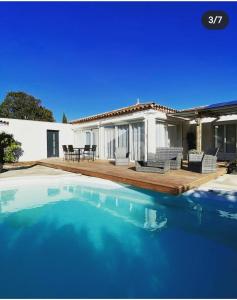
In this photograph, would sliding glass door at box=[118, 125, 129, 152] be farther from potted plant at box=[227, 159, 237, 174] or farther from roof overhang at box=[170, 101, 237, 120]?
potted plant at box=[227, 159, 237, 174]

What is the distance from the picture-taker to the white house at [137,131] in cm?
1148

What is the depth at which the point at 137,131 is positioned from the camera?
12.3m

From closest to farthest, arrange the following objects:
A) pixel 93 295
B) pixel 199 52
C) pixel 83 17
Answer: pixel 93 295 < pixel 83 17 < pixel 199 52

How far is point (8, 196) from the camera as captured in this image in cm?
723

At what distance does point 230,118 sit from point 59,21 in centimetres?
1131

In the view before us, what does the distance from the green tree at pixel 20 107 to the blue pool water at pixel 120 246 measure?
37.2 meters

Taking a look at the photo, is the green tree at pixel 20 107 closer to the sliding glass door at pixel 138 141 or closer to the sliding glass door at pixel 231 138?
the sliding glass door at pixel 138 141

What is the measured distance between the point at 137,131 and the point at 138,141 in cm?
60

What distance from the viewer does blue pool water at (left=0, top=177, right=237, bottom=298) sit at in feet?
9.82

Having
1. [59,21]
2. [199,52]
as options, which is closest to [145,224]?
[59,21]

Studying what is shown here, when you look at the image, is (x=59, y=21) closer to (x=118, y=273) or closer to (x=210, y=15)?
(x=210, y=15)

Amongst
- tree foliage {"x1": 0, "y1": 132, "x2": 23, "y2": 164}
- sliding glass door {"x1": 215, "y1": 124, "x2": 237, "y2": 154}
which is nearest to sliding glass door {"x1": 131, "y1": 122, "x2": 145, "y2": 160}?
sliding glass door {"x1": 215, "y1": 124, "x2": 237, "y2": 154}

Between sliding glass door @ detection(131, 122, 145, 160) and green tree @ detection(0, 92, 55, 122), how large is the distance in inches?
1319

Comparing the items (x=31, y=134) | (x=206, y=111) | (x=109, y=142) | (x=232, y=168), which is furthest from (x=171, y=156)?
(x=31, y=134)
